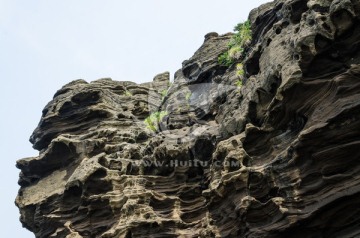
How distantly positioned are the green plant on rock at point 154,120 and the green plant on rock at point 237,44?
14.1 feet

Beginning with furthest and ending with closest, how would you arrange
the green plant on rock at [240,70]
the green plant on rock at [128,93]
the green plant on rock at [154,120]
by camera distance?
the green plant on rock at [128,93], the green plant on rock at [154,120], the green plant on rock at [240,70]

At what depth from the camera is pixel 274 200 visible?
12.9 metres

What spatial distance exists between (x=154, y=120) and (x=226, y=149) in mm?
8560

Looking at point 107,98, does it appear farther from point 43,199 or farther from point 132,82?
point 43,199

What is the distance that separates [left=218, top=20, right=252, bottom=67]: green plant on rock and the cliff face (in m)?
0.57

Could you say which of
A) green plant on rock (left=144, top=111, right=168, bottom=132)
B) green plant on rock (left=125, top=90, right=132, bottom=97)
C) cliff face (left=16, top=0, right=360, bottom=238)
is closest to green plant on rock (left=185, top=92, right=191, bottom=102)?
cliff face (left=16, top=0, right=360, bottom=238)

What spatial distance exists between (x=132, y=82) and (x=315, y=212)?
19009mm

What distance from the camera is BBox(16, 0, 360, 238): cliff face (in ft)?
40.1

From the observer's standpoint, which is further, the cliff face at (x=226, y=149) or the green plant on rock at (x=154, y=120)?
the green plant on rock at (x=154, y=120)

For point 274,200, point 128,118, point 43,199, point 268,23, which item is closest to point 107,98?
point 128,118

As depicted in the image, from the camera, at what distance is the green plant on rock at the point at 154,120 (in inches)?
902

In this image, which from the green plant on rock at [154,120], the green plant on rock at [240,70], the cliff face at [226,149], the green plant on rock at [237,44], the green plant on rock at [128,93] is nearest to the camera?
the cliff face at [226,149]

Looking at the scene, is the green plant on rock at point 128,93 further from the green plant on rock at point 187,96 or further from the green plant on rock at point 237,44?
the green plant on rock at point 237,44

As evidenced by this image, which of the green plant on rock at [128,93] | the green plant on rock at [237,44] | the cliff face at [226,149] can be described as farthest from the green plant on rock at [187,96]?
the green plant on rock at [128,93]
